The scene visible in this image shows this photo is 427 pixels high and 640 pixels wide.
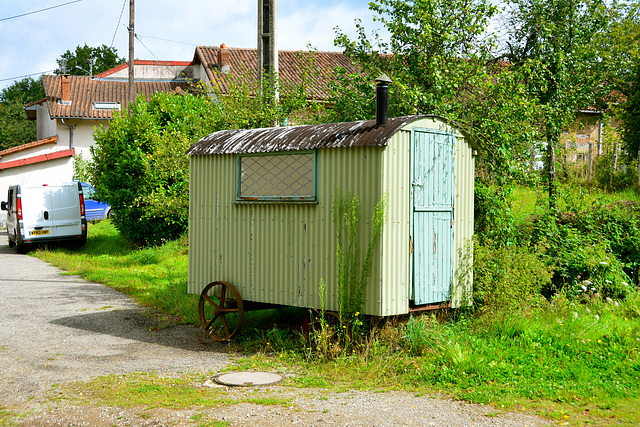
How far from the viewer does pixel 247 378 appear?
6980 mm

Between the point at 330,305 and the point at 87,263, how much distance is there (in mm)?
11830

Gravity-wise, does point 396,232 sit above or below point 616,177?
below

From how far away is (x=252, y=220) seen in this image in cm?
884

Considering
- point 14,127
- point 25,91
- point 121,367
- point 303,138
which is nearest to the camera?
point 121,367

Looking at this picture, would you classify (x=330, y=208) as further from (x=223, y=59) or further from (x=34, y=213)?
(x=223, y=59)

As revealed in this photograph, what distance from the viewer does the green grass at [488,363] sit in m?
6.11

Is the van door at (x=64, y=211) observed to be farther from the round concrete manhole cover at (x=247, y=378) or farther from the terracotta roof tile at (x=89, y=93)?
the terracotta roof tile at (x=89, y=93)

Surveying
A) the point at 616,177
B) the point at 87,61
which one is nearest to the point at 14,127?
the point at 87,61

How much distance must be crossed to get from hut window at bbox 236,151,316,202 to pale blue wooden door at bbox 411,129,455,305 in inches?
51.0

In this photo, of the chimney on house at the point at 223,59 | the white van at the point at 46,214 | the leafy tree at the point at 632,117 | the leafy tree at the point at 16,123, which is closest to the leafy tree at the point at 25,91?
the leafy tree at the point at 16,123

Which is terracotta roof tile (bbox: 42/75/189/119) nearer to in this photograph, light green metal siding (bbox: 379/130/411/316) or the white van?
the white van

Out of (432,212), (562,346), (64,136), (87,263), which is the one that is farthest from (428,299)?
(64,136)

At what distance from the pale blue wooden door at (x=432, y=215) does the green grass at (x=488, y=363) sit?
0.43 meters

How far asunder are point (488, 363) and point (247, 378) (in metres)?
2.57
